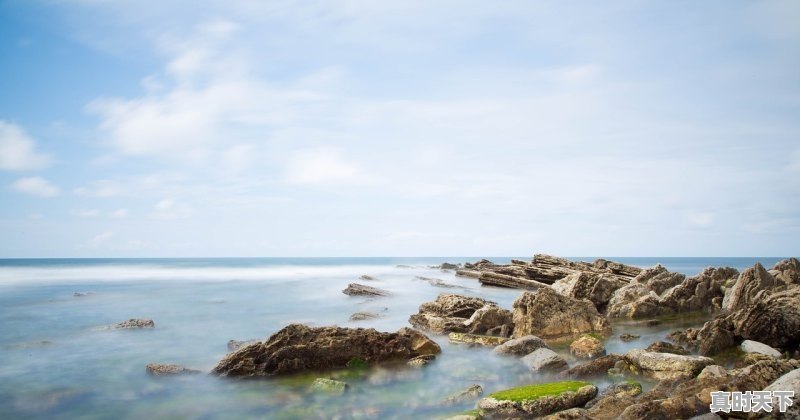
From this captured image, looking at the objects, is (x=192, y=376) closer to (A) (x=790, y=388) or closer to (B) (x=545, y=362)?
(B) (x=545, y=362)

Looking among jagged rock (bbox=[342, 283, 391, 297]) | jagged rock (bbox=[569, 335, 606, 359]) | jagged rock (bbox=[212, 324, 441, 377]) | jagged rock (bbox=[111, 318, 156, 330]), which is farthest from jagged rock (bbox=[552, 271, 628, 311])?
jagged rock (bbox=[111, 318, 156, 330])

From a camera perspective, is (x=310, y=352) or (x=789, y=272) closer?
(x=310, y=352)

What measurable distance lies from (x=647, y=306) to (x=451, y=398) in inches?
593

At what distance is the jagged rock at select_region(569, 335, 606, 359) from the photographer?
45.7 ft

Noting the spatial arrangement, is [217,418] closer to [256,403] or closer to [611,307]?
[256,403]

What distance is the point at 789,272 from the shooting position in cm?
2622

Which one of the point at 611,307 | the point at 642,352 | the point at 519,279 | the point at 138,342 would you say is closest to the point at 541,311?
the point at 642,352

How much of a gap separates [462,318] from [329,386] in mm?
9420

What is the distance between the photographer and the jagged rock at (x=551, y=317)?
56.6 ft

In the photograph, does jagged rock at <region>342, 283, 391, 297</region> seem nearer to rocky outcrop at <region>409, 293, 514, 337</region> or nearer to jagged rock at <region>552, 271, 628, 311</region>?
rocky outcrop at <region>409, 293, 514, 337</region>

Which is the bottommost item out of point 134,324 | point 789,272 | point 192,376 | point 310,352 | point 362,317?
point 192,376

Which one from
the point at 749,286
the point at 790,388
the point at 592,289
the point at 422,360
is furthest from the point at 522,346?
the point at 749,286

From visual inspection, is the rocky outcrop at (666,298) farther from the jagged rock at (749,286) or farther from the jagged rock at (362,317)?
the jagged rock at (362,317)

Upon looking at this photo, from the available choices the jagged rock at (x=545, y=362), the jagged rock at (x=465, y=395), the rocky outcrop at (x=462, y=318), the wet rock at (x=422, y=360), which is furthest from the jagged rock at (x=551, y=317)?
the jagged rock at (x=465, y=395)
